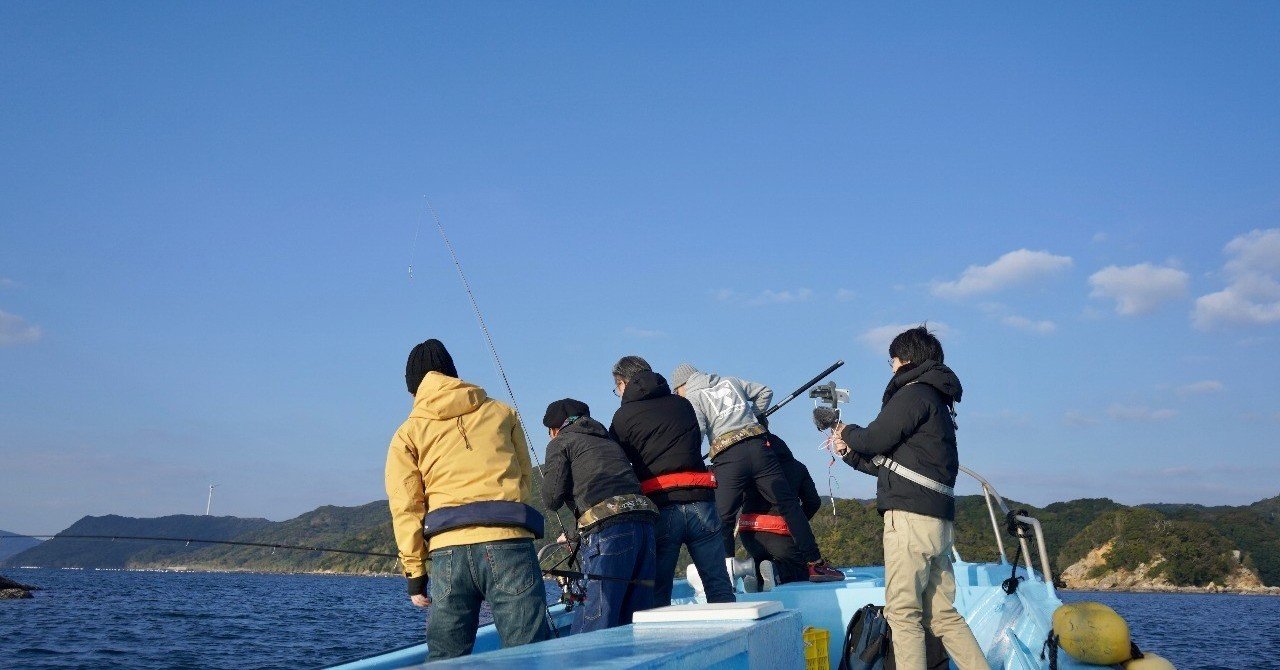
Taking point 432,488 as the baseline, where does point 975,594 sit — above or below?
below

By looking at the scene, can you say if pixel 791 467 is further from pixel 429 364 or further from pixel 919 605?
pixel 429 364

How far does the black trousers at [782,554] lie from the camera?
7629 mm

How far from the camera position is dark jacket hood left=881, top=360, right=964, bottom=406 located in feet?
16.4

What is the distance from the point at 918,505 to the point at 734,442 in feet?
7.94

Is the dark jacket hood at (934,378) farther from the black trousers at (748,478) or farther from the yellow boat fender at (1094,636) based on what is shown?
the black trousers at (748,478)

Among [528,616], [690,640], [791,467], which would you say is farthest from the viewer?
[791,467]

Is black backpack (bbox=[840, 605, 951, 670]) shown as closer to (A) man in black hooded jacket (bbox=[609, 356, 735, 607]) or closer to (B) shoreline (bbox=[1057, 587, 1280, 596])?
(A) man in black hooded jacket (bbox=[609, 356, 735, 607])

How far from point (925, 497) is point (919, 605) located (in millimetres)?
Answer: 557

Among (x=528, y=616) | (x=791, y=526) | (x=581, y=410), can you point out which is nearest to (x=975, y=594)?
(x=791, y=526)

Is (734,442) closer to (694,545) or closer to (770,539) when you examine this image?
(770,539)

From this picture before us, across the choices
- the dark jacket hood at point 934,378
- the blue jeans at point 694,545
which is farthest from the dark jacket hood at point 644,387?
the dark jacket hood at point 934,378

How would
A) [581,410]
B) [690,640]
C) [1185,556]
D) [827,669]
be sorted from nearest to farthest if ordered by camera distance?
[690,640] < [827,669] < [581,410] < [1185,556]

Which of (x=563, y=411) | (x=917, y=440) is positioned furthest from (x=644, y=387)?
(x=917, y=440)

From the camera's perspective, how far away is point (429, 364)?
15.3 feet
